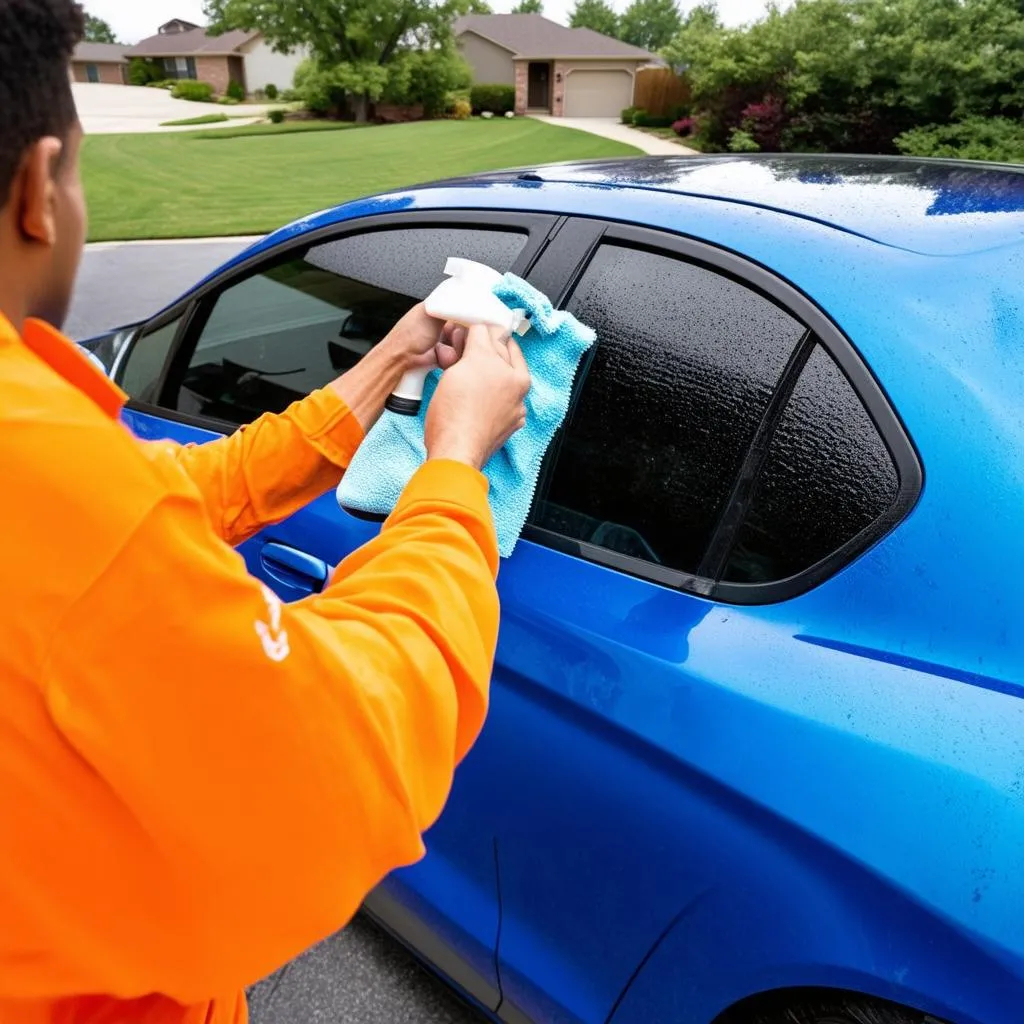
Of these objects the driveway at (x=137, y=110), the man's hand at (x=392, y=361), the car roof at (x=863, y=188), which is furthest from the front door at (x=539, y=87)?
the man's hand at (x=392, y=361)

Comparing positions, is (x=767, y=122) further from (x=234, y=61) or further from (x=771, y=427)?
(x=234, y=61)

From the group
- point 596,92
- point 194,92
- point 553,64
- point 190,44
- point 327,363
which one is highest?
point 190,44

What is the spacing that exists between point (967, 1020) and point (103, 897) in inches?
38.1

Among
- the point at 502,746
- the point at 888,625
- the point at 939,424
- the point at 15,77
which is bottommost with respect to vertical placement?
the point at 502,746

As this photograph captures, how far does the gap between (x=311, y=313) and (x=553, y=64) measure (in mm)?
51725

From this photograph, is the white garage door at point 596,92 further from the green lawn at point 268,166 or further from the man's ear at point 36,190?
the man's ear at point 36,190

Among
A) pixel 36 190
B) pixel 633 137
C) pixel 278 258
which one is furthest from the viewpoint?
pixel 633 137

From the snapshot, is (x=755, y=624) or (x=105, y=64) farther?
(x=105, y=64)

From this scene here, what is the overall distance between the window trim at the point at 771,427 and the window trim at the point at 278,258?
0.51ft

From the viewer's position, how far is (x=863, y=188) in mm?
1719

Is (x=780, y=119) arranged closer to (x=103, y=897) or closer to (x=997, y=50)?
(x=997, y=50)

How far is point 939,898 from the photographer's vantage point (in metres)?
1.02

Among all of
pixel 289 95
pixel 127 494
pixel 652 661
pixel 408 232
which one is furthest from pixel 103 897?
pixel 289 95

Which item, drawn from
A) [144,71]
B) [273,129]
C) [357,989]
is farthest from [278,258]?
[144,71]
